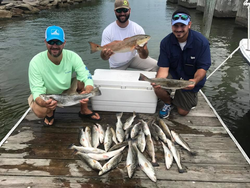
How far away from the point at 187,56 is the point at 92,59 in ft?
25.3

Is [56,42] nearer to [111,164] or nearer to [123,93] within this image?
[123,93]

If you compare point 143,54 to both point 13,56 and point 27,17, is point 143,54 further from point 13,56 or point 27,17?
point 27,17

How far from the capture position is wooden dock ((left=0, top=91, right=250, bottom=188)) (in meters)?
2.71

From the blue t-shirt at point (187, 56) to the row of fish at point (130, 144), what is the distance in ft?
3.62

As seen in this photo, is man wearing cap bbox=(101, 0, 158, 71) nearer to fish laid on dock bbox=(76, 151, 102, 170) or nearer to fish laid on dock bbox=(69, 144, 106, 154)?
fish laid on dock bbox=(69, 144, 106, 154)

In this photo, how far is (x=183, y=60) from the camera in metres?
3.92

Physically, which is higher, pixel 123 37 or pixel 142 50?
pixel 123 37

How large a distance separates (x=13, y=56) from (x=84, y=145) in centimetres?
976

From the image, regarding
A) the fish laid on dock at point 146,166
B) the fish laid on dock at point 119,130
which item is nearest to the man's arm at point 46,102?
the fish laid on dock at point 119,130

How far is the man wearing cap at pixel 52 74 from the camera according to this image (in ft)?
10.9

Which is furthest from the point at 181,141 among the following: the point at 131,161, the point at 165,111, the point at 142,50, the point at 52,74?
the point at 52,74

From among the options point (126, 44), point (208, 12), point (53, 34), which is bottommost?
point (126, 44)

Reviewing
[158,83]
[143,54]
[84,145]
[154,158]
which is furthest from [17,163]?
[143,54]

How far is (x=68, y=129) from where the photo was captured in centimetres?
376
